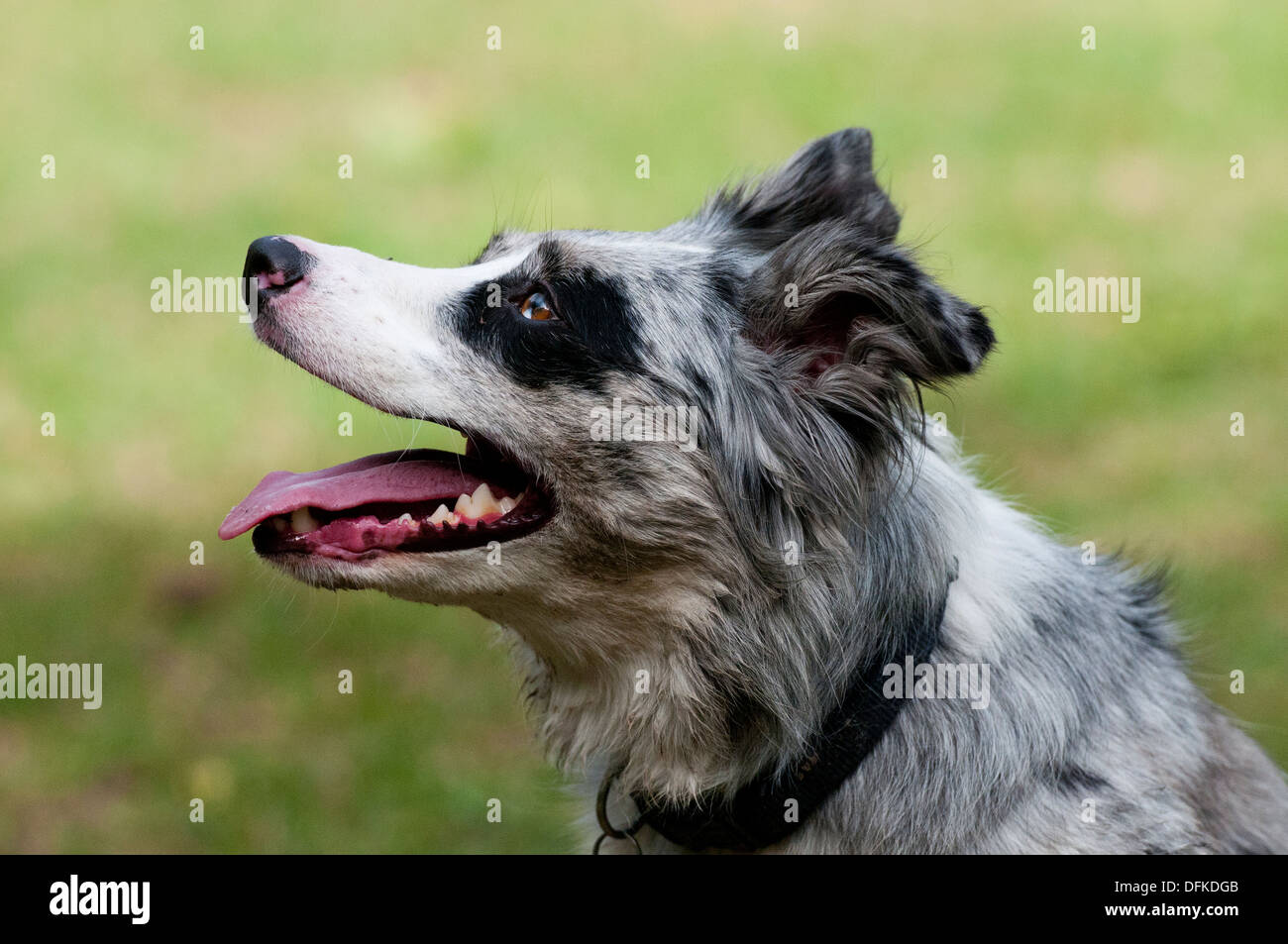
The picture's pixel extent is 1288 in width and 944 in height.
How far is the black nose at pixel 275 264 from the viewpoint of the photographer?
11.9 ft

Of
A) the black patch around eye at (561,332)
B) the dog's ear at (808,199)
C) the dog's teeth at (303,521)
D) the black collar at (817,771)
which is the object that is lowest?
the black collar at (817,771)

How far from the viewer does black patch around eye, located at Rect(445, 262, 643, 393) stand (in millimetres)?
3609

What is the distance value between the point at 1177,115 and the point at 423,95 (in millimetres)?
6087

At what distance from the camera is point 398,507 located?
371 centimetres

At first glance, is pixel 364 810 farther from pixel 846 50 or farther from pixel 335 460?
pixel 846 50

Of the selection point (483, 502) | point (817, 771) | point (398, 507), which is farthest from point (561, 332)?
point (817, 771)

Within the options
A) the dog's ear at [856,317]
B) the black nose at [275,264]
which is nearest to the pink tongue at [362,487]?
the black nose at [275,264]

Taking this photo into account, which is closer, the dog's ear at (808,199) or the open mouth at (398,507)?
the open mouth at (398,507)

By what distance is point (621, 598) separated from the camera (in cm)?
368

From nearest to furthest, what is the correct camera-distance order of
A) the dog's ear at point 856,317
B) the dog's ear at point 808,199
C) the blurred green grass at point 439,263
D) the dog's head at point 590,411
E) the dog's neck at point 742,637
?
the dog's ear at point 856,317 < the dog's head at point 590,411 < the dog's neck at point 742,637 < the dog's ear at point 808,199 < the blurred green grass at point 439,263

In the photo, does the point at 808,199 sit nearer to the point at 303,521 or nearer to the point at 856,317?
the point at 856,317

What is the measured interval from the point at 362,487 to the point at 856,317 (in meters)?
1.37

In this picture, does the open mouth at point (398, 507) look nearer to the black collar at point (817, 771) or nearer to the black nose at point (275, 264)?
the black nose at point (275, 264)

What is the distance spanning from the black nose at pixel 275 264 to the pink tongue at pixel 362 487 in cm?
51
